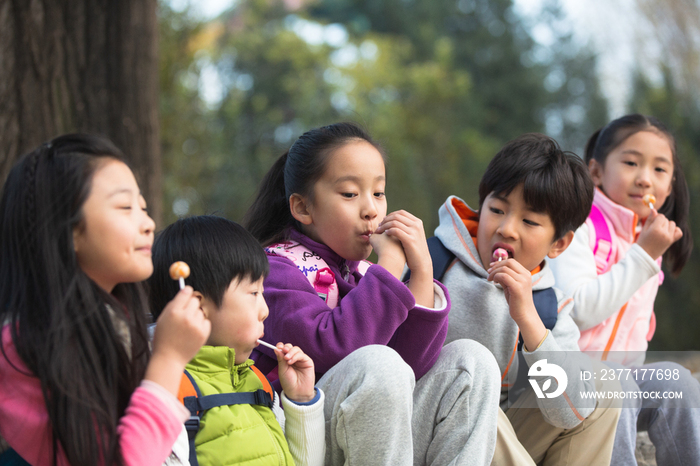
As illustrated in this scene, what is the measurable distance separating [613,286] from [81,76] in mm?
2784

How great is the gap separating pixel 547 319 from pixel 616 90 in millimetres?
13945

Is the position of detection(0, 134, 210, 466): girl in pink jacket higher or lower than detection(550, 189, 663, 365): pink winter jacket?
higher

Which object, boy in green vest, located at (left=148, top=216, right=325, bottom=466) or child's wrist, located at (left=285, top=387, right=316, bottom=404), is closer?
boy in green vest, located at (left=148, top=216, right=325, bottom=466)

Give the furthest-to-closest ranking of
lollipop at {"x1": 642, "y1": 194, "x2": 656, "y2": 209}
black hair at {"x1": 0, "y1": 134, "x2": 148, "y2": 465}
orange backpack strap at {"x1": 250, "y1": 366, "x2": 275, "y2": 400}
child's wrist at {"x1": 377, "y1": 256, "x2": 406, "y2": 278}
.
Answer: lollipop at {"x1": 642, "y1": 194, "x2": 656, "y2": 209}, child's wrist at {"x1": 377, "y1": 256, "x2": 406, "y2": 278}, orange backpack strap at {"x1": 250, "y1": 366, "x2": 275, "y2": 400}, black hair at {"x1": 0, "y1": 134, "x2": 148, "y2": 465}

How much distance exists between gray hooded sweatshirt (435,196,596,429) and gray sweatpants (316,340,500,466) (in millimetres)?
337

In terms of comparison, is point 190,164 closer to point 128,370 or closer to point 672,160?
point 672,160

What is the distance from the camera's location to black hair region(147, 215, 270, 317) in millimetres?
1587

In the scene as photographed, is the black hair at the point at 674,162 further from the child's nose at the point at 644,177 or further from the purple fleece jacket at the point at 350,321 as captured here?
the purple fleece jacket at the point at 350,321

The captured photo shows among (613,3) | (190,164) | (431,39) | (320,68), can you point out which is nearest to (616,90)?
(613,3)

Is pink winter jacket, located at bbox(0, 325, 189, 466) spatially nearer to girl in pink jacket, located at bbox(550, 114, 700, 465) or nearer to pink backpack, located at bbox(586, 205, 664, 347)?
girl in pink jacket, located at bbox(550, 114, 700, 465)

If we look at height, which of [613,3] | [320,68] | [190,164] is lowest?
[190,164]

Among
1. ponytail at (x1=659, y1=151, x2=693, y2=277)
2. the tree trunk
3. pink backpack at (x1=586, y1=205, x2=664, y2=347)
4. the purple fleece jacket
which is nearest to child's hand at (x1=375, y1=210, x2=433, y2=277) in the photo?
the purple fleece jacket

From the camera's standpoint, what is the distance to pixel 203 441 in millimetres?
1498

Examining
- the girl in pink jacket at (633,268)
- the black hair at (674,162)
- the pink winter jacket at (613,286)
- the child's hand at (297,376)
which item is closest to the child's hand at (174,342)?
the child's hand at (297,376)
